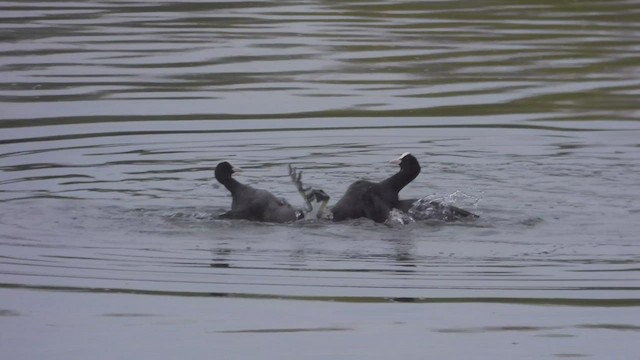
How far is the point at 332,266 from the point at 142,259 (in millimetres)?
1274

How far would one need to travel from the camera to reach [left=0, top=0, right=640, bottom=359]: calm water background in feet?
30.8

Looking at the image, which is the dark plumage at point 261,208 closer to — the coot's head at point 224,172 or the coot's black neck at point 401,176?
the coot's head at point 224,172

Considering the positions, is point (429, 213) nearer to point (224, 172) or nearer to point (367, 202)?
point (367, 202)

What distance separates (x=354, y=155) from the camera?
615 inches

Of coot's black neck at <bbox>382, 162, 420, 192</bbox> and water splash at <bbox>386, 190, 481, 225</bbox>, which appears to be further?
coot's black neck at <bbox>382, 162, 420, 192</bbox>

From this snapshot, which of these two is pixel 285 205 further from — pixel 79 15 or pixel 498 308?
pixel 79 15

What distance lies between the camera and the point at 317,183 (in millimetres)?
14180

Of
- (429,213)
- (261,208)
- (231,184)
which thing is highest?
(231,184)

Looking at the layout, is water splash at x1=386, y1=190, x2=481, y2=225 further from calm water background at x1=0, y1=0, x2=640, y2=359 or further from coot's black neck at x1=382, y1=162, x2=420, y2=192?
coot's black neck at x1=382, y1=162, x2=420, y2=192

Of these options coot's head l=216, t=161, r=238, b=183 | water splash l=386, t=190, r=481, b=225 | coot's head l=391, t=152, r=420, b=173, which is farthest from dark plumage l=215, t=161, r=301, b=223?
coot's head l=391, t=152, r=420, b=173

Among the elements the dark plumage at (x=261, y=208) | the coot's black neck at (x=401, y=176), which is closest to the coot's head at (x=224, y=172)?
the dark plumage at (x=261, y=208)

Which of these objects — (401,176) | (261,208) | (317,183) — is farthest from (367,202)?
(317,183)

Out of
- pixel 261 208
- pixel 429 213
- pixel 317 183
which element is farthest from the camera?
pixel 317 183

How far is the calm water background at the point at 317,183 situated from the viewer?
30.8ft
